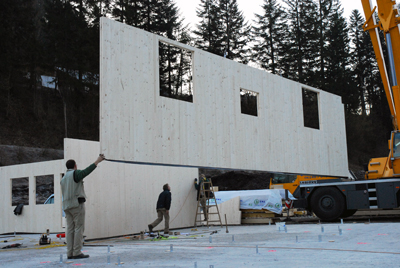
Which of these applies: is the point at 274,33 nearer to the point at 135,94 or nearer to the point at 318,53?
the point at 318,53

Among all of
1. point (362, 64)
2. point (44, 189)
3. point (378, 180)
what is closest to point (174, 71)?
point (44, 189)

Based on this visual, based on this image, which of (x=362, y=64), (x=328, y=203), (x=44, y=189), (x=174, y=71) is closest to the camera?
(x=328, y=203)

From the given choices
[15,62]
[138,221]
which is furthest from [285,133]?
[15,62]

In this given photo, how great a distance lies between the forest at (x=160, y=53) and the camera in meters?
26.1

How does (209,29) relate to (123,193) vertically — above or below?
above

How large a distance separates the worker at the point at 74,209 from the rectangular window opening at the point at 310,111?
25.6 meters

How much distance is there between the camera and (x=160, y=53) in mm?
26938

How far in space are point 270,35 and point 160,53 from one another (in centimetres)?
1140

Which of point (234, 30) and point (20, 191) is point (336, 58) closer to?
point (234, 30)

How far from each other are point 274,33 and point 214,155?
2536cm

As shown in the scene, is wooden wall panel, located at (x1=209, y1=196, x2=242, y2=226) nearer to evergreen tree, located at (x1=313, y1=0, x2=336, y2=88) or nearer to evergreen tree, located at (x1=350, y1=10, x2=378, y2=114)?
evergreen tree, located at (x1=313, y1=0, x2=336, y2=88)

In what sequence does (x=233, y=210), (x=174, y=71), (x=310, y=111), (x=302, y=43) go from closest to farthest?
(x=233, y=210) < (x=174, y=71) < (x=310, y=111) < (x=302, y=43)

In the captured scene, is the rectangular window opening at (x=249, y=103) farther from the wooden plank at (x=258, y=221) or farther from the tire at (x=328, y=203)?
the tire at (x=328, y=203)

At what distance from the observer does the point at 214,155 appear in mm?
10875
